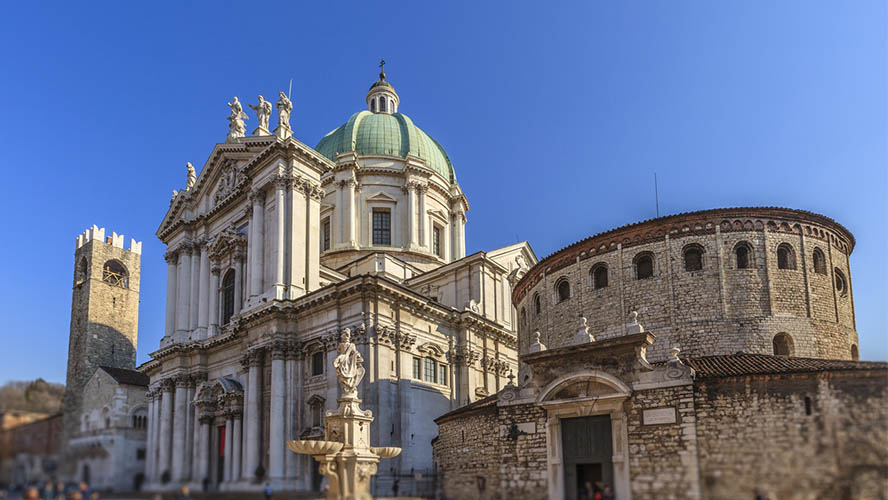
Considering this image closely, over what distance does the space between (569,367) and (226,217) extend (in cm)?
2851

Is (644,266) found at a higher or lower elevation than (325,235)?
lower

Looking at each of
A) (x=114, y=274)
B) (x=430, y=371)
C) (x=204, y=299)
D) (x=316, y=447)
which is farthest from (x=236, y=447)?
(x=316, y=447)

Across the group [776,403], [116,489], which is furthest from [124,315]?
[776,403]

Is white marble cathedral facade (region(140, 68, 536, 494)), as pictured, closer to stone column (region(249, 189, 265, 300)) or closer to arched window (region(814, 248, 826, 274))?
stone column (region(249, 189, 265, 300))

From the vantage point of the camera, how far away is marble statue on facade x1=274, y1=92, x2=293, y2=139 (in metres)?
41.4

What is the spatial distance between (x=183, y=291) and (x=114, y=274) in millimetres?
20215

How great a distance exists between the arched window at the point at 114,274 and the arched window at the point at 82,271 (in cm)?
167

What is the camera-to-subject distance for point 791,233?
2848 centimetres

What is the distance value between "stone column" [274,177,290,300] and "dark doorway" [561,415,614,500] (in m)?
18.8

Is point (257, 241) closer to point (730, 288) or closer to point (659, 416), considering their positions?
point (730, 288)

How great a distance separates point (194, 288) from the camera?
4728cm

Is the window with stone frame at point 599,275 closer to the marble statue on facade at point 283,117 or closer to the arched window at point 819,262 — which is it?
the arched window at point 819,262

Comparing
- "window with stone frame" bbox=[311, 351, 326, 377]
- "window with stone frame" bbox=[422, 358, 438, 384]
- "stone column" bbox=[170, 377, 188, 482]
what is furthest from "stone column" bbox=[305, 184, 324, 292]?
"stone column" bbox=[170, 377, 188, 482]

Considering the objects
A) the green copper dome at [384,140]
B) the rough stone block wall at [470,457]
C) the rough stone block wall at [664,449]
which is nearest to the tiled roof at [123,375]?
the rough stone block wall at [470,457]
